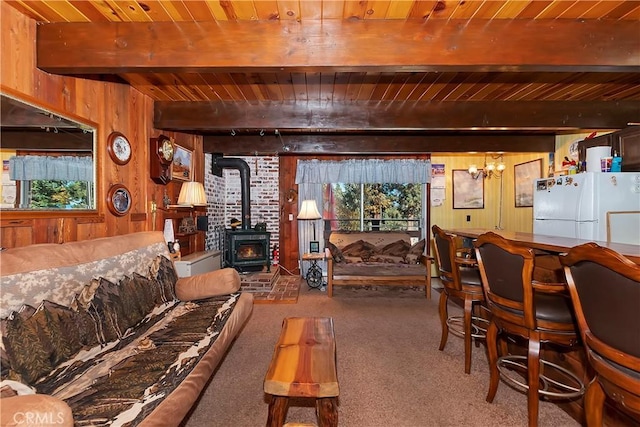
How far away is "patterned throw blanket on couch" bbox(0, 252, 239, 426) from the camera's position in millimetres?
1253

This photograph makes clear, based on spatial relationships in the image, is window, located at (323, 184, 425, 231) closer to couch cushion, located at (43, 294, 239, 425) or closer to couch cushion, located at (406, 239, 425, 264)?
couch cushion, located at (406, 239, 425, 264)

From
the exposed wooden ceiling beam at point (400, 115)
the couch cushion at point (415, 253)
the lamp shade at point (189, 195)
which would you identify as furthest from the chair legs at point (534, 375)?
the lamp shade at point (189, 195)

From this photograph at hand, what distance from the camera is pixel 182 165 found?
4.00m

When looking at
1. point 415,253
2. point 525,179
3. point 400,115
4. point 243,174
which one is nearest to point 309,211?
point 243,174

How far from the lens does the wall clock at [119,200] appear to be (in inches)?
104

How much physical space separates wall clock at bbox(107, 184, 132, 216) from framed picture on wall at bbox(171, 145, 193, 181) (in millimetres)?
889

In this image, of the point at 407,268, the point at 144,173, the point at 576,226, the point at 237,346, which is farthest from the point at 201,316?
the point at 576,226

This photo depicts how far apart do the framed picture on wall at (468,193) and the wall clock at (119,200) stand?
5.26 metres

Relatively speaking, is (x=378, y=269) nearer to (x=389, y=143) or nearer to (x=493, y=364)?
(x=389, y=143)

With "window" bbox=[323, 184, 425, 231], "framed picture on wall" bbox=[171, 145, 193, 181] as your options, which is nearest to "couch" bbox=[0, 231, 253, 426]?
"framed picture on wall" bbox=[171, 145, 193, 181]

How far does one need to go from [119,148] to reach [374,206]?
13.9 feet

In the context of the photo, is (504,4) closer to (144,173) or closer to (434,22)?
(434,22)

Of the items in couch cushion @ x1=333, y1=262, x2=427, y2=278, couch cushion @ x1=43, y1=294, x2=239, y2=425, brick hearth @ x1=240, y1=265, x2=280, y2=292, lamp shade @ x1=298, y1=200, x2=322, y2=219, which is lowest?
brick hearth @ x1=240, y1=265, x2=280, y2=292

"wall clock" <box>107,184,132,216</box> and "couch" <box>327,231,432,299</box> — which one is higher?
"wall clock" <box>107,184,132,216</box>
